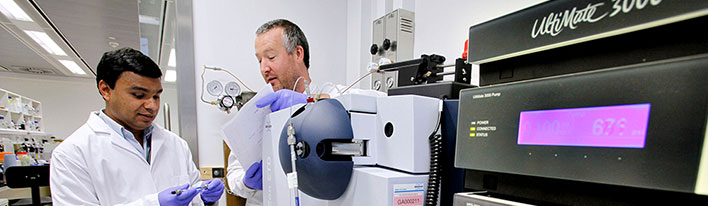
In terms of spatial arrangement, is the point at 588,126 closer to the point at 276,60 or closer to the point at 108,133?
the point at 276,60

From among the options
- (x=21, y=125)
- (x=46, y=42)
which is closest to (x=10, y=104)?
(x=21, y=125)

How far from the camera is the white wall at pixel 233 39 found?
178 centimetres

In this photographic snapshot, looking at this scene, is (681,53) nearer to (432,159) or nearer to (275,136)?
(432,159)

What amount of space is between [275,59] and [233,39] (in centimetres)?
71

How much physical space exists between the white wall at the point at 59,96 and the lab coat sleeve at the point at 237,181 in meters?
9.14

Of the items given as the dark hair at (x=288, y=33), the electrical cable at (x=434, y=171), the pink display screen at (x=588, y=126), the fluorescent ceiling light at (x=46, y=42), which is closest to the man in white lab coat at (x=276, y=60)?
the dark hair at (x=288, y=33)

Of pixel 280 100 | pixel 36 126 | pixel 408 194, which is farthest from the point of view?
pixel 36 126

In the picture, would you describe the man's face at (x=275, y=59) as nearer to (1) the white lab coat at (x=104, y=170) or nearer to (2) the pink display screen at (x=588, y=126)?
(1) the white lab coat at (x=104, y=170)

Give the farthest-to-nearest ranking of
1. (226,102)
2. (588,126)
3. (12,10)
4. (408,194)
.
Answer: (12,10), (226,102), (408,194), (588,126)

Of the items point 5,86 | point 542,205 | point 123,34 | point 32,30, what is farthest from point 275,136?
point 5,86

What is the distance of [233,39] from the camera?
6.13 ft

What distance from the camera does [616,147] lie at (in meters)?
0.32

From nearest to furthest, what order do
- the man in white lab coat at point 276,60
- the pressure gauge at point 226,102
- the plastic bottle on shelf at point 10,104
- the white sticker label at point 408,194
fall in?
1. the white sticker label at point 408,194
2. the man in white lab coat at point 276,60
3. the pressure gauge at point 226,102
4. the plastic bottle on shelf at point 10,104

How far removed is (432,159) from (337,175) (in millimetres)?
198
